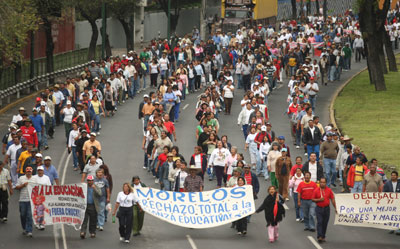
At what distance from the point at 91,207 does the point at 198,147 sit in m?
4.17

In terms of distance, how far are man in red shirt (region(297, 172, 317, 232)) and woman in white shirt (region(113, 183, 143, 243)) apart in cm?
354

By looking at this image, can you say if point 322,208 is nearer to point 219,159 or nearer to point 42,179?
point 219,159

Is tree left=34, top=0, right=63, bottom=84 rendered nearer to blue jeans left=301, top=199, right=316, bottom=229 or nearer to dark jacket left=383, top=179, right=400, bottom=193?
blue jeans left=301, top=199, right=316, bottom=229

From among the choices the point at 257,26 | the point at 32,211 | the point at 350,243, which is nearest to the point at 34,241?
the point at 32,211

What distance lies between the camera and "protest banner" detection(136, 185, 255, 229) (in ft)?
64.7

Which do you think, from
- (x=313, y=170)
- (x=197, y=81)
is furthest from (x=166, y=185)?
(x=197, y=81)

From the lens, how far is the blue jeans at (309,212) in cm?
2000

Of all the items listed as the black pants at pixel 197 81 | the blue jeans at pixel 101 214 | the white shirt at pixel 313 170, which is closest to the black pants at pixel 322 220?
the white shirt at pixel 313 170

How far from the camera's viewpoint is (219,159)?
23.6 metres

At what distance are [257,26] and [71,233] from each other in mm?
41821

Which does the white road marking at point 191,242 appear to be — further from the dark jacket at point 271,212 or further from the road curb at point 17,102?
the road curb at point 17,102

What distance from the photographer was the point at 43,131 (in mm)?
28578

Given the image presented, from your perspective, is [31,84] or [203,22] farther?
[203,22]

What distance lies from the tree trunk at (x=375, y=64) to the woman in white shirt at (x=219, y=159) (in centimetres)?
2005
